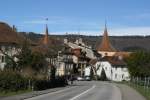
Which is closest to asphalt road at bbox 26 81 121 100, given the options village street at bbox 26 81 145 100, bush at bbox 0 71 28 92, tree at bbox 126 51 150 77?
village street at bbox 26 81 145 100

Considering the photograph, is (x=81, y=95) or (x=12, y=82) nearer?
(x=81, y=95)

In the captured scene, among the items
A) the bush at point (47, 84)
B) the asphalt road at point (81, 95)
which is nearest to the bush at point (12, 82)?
the bush at point (47, 84)

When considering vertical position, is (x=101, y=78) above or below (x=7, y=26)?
below

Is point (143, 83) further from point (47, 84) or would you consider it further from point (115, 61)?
point (115, 61)

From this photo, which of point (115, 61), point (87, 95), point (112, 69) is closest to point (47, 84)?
point (87, 95)

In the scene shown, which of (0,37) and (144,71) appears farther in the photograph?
(144,71)

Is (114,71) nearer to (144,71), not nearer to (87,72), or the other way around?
(87,72)

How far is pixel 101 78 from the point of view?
519ft

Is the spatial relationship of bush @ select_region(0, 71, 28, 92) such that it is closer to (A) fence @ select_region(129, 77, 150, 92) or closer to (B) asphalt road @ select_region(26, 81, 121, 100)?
(B) asphalt road @ select_region(26, 81, 121, 100)

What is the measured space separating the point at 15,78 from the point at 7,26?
51.3 meters

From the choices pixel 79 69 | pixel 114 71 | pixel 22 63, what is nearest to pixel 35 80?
pixel 22 63

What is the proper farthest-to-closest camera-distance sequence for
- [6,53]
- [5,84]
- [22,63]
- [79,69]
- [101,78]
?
[79,69] → [101,78] → [6,53] → [22,63] → [5,84]

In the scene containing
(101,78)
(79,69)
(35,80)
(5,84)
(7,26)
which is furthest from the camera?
(79,69)

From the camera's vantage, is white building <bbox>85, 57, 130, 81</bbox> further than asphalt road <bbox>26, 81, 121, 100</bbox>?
Yes
